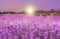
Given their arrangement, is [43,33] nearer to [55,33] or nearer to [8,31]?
[55,33]

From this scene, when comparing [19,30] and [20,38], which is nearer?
[20,38]

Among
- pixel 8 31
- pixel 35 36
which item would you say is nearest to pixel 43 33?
pixel 35 36

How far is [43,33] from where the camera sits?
5.88 feet

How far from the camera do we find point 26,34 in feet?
5.83

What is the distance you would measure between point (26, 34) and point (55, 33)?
11.6 inches

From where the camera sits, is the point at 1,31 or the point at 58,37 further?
the point at 1,31

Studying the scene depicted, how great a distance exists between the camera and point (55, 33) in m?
1.79

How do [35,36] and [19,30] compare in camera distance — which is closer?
[35,36]

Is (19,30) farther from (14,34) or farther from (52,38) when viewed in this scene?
(52,38)

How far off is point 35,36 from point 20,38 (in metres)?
0.16

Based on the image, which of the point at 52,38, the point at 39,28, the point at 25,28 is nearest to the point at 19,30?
the point at 25,28

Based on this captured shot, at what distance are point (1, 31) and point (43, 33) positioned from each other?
45 cm

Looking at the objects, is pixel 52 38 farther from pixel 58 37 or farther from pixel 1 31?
pixel 1 31

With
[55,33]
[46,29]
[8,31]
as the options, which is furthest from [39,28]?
[8,31]
